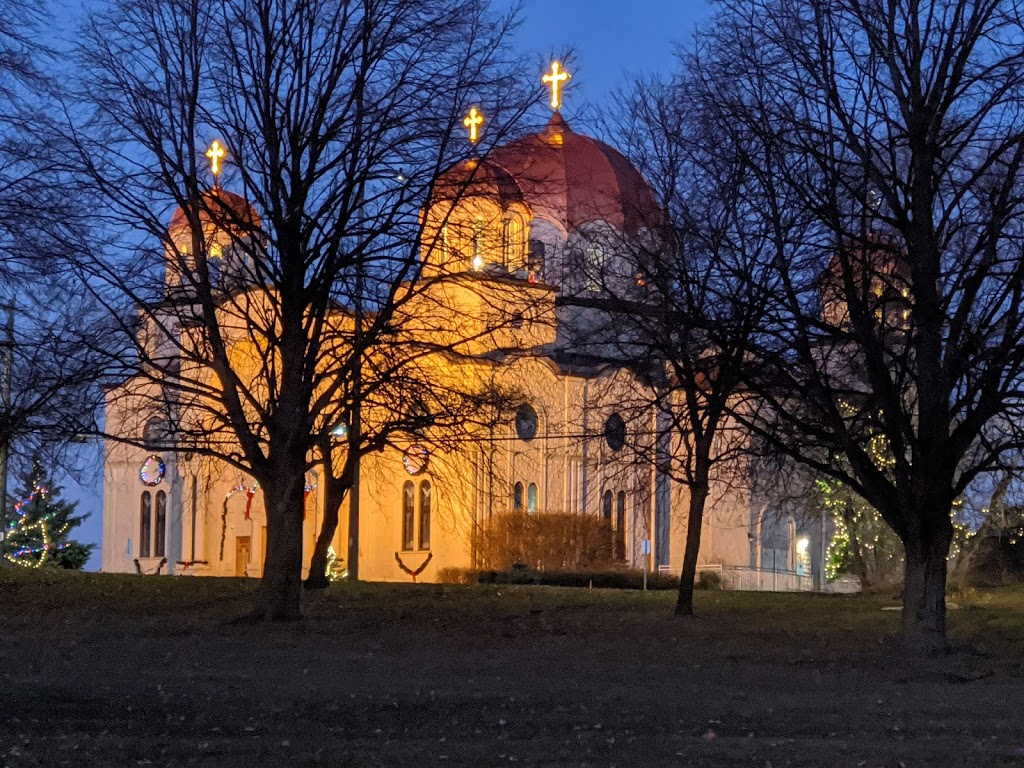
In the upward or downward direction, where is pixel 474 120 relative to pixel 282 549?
upward

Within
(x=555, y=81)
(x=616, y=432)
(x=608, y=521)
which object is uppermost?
(x=555, y=81)

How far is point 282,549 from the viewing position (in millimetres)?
18562

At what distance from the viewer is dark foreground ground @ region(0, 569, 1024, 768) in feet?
29.2

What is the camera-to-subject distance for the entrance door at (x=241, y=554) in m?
50.0

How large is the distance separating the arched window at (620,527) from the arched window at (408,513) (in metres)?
6.45

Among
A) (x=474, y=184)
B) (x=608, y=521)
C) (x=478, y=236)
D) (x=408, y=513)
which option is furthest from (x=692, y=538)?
(x=408, y=513)

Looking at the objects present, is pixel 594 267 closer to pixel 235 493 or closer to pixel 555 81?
pixel 555 81

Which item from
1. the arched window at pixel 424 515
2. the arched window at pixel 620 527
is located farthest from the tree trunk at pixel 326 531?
the arched window at pixel 620 527

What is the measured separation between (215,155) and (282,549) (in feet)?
18.6

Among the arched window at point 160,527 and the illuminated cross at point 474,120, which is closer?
the illuminated cross at point 474,120

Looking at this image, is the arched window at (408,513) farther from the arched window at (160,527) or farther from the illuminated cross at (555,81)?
the illuminated cross at (555,81)

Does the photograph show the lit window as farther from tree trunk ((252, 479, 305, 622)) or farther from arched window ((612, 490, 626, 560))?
arched window ((612, 490, 626, 560))

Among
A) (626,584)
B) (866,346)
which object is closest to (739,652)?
(866,346)

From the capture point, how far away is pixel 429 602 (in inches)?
886
